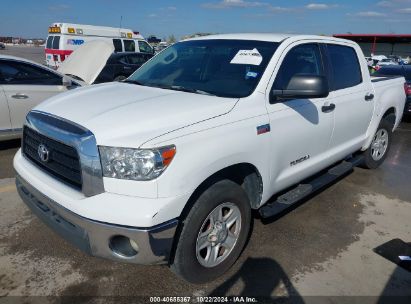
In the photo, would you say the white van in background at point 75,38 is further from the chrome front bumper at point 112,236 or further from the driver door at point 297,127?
the chrome front bumper at point 112,236

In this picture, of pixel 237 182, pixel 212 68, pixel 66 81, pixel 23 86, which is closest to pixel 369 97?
pixel 212 68

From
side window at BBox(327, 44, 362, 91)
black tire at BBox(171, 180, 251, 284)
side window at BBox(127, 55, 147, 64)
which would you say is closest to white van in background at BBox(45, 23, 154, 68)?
side window at BBox(127, 55, 147, 64)

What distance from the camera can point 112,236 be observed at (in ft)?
7.83

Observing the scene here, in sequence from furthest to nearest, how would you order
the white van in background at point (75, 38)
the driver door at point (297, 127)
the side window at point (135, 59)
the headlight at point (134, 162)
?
the white van in background at point (75, 38)
the side window at point (135, 59)
the driver door at point (297, 127)
the headlight at point (134, 162)

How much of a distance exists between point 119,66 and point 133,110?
1111cm

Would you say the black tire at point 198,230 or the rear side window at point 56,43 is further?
the rear side window at point 56,43

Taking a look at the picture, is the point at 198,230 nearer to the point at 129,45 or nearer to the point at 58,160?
the point at 58,160

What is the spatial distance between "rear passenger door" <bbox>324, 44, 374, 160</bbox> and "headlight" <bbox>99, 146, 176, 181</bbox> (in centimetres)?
238

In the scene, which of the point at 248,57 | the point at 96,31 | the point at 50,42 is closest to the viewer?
the point at 248,57

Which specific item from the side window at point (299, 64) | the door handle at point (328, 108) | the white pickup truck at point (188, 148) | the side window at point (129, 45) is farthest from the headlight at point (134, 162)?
the side window at point (129, 45)

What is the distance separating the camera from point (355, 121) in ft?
14.9

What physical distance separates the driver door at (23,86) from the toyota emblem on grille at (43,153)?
11.8 ft

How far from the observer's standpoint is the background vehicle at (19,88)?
5812 mm

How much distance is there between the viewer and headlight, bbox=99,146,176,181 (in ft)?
7.66
